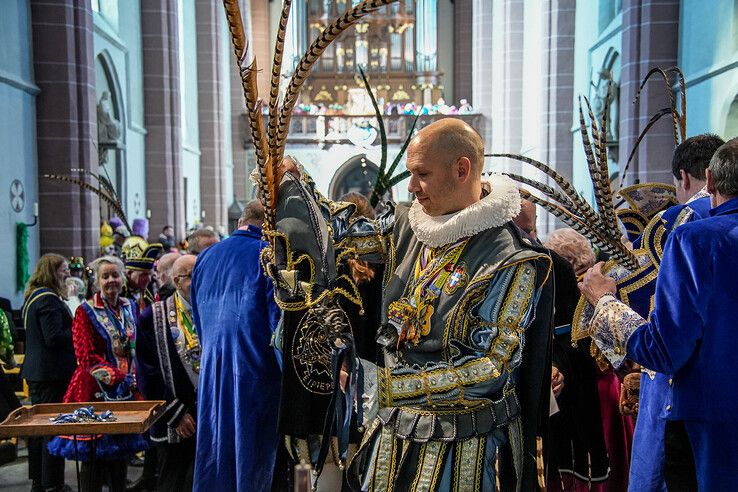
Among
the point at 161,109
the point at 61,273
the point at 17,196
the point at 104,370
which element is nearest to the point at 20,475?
the point at 61,273

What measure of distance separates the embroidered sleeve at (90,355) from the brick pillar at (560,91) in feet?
42.2

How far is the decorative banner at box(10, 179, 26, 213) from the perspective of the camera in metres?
9.82

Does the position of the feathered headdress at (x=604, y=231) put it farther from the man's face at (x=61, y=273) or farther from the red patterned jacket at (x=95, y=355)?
the man's face at (x=61, y=273)

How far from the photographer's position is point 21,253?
9992 mm

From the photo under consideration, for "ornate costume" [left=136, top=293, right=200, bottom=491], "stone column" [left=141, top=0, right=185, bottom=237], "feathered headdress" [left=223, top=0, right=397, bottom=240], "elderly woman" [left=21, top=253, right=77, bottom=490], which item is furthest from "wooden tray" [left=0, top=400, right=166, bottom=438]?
"stone column" [left=141, top=0, right=185, bottom=237]

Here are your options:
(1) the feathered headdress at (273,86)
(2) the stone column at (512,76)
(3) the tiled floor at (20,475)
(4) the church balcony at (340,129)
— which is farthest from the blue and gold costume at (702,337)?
(4) the church balcony at (340,129)

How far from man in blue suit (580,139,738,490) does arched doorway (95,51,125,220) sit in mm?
11391

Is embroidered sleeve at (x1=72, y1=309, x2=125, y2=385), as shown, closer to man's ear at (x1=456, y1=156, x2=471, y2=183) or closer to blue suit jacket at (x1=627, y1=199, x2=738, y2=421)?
man's ear at (x1=456, y1=156, x2=471, y2=183)

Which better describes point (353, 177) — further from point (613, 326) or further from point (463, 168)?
point (463, 168)

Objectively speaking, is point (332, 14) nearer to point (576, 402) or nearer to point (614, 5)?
point (614, 5)

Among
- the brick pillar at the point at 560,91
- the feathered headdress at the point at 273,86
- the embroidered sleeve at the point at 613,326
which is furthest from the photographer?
the brick pillar at the point at 560,91

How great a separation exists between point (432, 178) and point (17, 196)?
8.80m

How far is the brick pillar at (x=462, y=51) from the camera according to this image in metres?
30.8

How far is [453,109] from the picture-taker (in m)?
27.3
